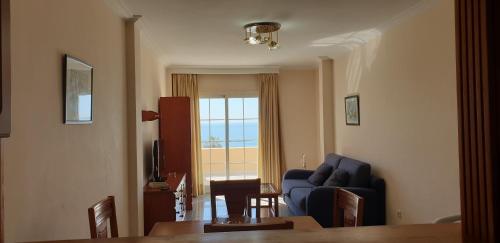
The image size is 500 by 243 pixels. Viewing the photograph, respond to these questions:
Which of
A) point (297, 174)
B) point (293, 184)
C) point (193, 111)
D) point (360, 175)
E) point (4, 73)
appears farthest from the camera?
point (193, 111)

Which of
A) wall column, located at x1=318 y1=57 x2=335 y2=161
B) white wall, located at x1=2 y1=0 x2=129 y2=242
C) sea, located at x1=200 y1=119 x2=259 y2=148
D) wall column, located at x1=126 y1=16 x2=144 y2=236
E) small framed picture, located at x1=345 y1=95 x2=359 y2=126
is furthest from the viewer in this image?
sea, located at x1=200 y1=119 x2=259 y2=148

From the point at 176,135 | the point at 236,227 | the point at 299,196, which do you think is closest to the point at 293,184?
the point at 299,196

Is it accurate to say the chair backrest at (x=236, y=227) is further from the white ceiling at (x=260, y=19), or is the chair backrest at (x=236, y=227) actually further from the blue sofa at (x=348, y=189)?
the blue sofa at (x=348, y=189)

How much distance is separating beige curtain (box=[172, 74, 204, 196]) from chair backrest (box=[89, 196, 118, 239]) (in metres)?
5.26

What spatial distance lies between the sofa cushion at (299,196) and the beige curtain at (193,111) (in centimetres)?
246

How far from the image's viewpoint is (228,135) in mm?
7703


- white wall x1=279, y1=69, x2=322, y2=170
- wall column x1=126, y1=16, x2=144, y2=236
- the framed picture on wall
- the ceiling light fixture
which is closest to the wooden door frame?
the framed picture on wall

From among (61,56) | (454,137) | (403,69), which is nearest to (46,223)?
(61,56)

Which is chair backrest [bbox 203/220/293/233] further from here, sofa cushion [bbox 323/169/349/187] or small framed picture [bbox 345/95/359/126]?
small framed picture [bbox 345/95/359/126]

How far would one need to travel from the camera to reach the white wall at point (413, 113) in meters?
3.43

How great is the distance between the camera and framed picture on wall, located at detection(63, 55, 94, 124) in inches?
92.3

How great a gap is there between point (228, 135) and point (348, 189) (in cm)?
355

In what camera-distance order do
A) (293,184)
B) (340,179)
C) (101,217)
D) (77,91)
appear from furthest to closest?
(293,184) → (340,179) → (77,91) → (101,217)

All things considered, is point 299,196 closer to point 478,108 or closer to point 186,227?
point 186,227
